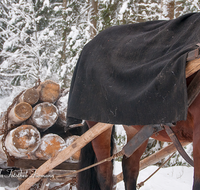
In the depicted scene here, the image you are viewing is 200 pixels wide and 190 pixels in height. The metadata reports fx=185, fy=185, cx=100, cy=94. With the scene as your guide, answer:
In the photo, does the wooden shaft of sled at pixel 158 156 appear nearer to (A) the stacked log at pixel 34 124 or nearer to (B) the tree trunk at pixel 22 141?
(A) the stacked log at pixel 34 124

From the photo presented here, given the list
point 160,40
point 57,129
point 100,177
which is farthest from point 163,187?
point 160,40

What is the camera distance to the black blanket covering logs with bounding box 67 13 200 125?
92cm

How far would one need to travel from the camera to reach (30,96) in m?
2.47

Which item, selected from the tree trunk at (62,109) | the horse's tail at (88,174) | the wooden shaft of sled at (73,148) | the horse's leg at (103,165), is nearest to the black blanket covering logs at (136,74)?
the wooden shaft of sled at (73,148)

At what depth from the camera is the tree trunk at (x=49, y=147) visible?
7.73 feet

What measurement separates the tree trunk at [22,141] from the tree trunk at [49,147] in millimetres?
86

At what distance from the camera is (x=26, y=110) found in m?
2.34

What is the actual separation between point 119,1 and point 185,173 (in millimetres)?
5735

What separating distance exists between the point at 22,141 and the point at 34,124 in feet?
0.93

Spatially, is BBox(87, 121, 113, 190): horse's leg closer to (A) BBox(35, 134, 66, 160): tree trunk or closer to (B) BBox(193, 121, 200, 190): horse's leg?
(A) BBox(35, 134, 66, 160): tree trunk

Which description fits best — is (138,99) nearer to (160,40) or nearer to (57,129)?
(160,40)

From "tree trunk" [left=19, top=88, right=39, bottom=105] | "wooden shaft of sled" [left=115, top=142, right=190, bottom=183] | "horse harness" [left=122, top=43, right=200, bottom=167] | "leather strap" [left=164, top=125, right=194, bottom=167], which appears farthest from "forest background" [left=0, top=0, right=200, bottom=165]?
"leather strap" [left=164, top=125, right=194, bottom=167]

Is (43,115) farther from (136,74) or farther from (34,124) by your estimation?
(136,74)

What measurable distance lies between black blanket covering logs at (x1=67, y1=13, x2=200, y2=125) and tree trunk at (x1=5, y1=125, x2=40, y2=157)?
0.84m
